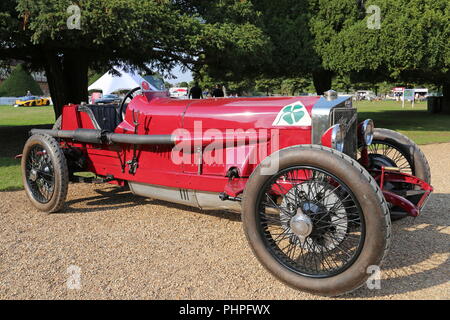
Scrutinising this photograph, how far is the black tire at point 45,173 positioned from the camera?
181 inches

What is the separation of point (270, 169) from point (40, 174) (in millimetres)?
3506

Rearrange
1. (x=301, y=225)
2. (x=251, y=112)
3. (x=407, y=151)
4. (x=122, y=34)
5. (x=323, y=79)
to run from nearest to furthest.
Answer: (x=301, y=225), (x=251, y=112), (x=407, y=151), (x=122, y=34), (x=323, y=79)

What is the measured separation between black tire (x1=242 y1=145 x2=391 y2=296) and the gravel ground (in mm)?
177

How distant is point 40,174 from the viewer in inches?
197

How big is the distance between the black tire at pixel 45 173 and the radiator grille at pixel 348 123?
3248 mm

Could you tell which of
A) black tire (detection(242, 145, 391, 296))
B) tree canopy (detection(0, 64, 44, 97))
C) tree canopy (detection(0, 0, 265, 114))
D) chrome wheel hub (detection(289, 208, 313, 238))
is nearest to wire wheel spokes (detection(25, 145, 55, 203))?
black tire (detection(242, 145, 391, 296))

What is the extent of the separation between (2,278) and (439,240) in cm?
411

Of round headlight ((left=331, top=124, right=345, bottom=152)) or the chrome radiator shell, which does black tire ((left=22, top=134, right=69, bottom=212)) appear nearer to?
the chrome radiator shell

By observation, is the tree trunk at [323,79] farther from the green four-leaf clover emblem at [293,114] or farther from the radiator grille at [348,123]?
the green four-leaf clover emblem at [293,114]

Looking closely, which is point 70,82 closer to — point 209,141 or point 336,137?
point 209,141

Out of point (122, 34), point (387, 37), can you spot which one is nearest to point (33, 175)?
point (122, 34)

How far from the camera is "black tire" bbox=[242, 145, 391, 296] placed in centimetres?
250

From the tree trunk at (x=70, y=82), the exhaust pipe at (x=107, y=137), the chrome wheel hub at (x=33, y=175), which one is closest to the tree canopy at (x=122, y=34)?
the tree trunk at (x=70, y=82)

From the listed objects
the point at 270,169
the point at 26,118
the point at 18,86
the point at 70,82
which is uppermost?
the point at 18,86
